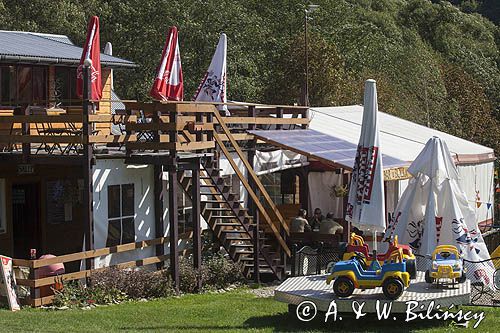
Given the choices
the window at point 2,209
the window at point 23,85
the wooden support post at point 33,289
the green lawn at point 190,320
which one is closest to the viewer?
the green lawn at point 190,320

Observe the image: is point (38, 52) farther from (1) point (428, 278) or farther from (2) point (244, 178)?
(1) point (428, 278)

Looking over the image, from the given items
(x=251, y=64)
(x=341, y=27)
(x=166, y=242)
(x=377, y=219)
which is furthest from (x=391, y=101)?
(x=377, y=219)

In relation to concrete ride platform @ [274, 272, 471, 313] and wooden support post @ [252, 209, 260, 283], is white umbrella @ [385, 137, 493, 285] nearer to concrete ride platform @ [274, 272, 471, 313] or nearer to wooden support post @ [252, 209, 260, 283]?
wooden support post @ [252, 209, 260, 283]

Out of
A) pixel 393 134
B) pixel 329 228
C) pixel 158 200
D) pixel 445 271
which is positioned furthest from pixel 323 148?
pixel 445 271

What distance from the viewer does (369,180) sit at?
14.6 m

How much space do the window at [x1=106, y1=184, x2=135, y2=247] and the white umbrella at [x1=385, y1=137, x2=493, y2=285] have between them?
5.66 meters

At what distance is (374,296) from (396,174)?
8.25 m

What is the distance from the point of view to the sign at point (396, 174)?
798 inches

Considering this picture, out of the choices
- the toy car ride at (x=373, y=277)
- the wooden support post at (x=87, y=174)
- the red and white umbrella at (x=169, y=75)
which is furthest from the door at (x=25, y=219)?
the toy car ride at (x=373, y=277)

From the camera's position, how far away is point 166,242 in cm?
1845

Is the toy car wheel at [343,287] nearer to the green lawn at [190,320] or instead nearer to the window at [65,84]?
the green lawn at [190,320]

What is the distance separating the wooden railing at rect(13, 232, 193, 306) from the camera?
47.8 feet

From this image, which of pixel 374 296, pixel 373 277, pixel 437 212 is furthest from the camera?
pixel 437 212

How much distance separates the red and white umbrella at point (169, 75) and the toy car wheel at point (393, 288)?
7607 millimetres
